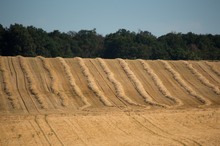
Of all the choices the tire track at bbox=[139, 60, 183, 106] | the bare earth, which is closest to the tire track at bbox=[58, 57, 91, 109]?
the bare earth

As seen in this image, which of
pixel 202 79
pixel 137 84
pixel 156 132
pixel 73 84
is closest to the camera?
pixel 156 132

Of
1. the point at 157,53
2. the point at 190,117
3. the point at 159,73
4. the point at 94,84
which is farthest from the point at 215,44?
the point at 190,117

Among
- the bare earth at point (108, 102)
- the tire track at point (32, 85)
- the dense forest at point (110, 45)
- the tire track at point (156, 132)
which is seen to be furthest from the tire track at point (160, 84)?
the dense forest at point (110, 45)

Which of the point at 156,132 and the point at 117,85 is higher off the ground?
the point at 117,85

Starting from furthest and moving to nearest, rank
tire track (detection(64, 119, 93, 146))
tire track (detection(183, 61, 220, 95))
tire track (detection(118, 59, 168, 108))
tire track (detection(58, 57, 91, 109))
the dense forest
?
the dense forest < tire track (detection(183, 61, 220, 95)) < tire track (detection(118, 59, 168, 108)) < tire track (detection(58, 57, 91, 109)) < tire track (detection(64, 119, 93, 146))

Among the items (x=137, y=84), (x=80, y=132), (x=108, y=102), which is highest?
(x=137, y=84)

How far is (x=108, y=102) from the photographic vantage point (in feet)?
105

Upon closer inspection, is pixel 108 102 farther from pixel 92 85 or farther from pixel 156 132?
pixel 156 132

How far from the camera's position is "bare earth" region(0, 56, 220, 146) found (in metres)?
21.6

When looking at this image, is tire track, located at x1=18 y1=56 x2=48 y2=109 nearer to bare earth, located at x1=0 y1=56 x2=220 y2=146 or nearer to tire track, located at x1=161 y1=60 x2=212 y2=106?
bare earth, located at x1=0 y1=56 x2=220 y2=146

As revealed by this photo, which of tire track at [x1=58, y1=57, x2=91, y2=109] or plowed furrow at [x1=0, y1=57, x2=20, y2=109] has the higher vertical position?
tire track at [x1=58, y1=57, x2=91, y2=109]

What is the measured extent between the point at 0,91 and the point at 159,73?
18.8 metres

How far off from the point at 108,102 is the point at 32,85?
8.50m

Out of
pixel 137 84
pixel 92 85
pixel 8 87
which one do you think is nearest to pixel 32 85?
pixel 8 87
